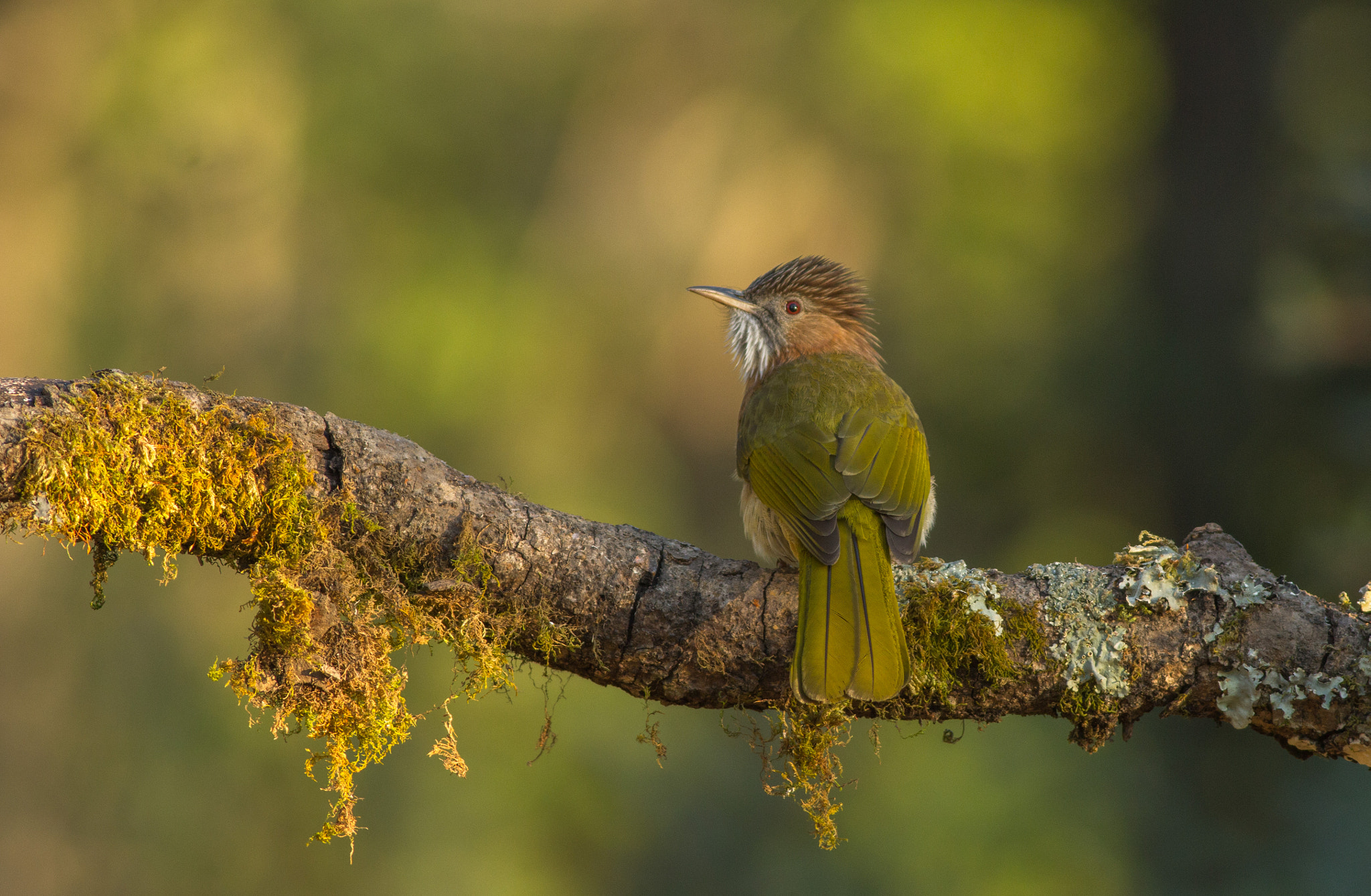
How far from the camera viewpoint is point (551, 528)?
2660 millimetres

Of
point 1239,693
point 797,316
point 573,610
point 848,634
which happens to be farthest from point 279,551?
point 797,316

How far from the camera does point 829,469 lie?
337cm

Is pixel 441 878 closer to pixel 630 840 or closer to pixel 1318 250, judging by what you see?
pixel 630 840

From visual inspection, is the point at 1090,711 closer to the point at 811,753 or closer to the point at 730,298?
the point at 811,753

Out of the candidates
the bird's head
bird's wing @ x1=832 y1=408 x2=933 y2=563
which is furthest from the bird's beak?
bird's wing @ x1=832 y1=408 x2=933 y2=563

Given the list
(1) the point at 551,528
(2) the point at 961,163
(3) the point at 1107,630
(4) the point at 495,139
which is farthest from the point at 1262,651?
(4) the point at 495,139

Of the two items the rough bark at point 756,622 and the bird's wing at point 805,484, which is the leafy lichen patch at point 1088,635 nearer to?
the rough bark at point 756,622

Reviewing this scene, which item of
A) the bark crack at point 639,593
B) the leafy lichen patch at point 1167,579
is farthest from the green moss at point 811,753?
the leafy lichen patch at point 1167,579

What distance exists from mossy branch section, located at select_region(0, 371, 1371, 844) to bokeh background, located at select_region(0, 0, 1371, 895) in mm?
3454

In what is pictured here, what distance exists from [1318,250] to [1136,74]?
8.93 feet

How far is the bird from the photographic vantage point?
260 cm

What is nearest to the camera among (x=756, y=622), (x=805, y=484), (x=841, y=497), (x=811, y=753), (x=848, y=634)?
(x=848, y=634)

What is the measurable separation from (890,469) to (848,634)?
93 cm

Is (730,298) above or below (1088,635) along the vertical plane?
above
